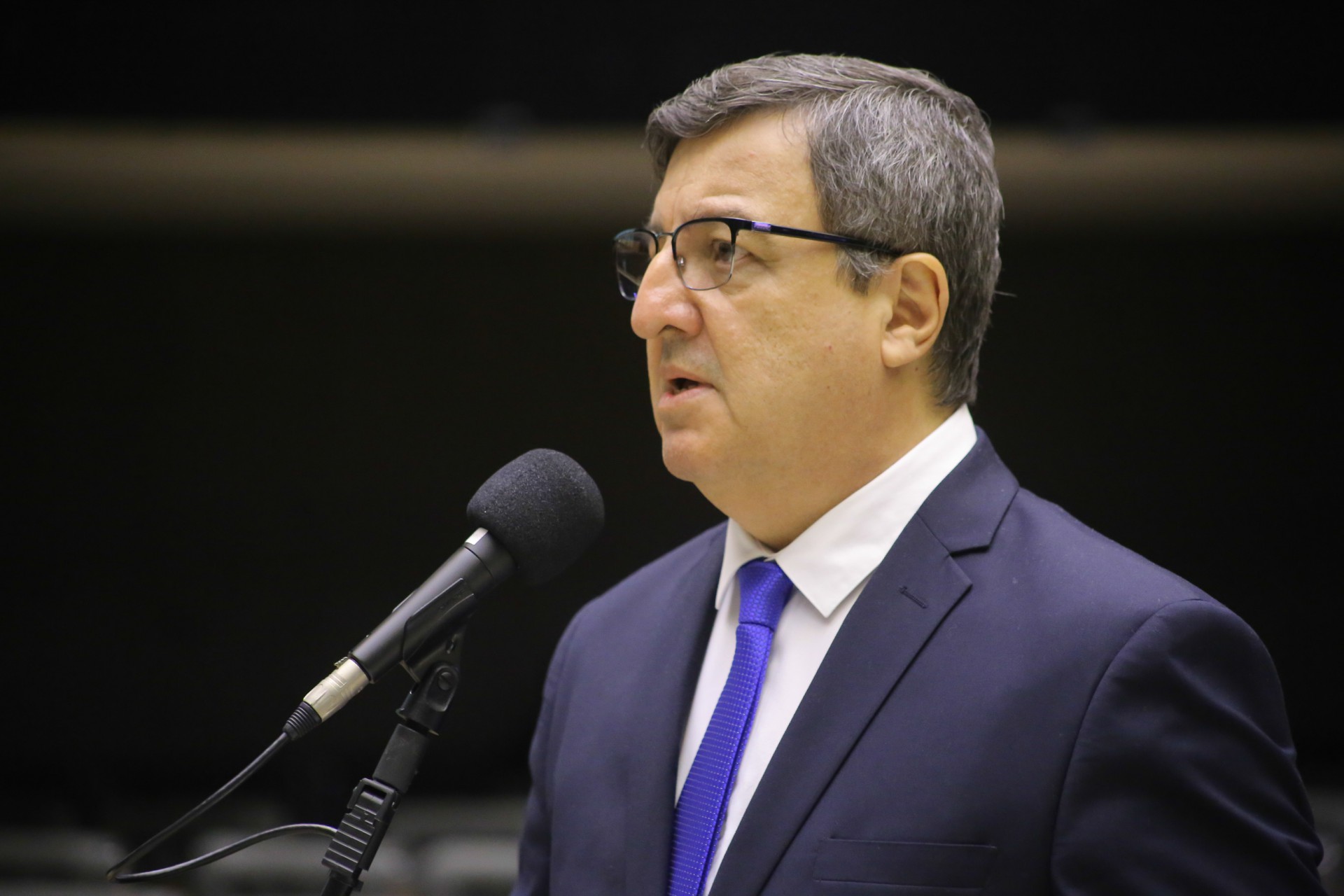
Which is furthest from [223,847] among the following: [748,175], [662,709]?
[748,175]

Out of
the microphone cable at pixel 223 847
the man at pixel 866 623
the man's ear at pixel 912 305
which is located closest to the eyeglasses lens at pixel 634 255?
the man at pixel 866 623

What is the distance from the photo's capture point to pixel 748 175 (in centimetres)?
136

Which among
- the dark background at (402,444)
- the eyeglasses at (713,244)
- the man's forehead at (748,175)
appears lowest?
the dark background at (402,444)

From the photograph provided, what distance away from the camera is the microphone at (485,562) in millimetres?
1098

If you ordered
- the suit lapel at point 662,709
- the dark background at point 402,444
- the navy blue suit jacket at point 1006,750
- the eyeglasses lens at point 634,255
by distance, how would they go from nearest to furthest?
1. the navy blue suit jacket at point 1006,750
2. the suit lapel at point 662,709
3. the eyeglasses lens at point 634,255
4. the dark background at point 402,444

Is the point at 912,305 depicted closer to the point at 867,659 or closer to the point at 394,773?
the point at 867,659

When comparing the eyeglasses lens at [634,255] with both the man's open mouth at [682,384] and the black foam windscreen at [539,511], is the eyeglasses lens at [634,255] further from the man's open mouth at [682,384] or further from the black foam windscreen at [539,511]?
the black foam windscreen at [539,511]

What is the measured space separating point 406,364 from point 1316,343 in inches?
171

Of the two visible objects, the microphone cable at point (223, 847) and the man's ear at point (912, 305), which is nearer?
the microphone cable at point (223, 847)

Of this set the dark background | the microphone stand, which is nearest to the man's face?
the microphone stand

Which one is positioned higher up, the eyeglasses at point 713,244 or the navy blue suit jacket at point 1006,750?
the eyeglasses at point 713,244

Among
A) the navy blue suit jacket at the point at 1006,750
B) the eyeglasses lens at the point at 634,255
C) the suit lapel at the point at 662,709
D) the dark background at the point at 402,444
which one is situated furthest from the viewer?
the dark background at the point at 402,444

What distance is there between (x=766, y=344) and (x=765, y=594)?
0.29 meters

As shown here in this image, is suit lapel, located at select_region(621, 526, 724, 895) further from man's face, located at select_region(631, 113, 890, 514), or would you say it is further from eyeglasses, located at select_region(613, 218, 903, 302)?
eyeglasses, located at select_region(613, 218, 903, 302)
